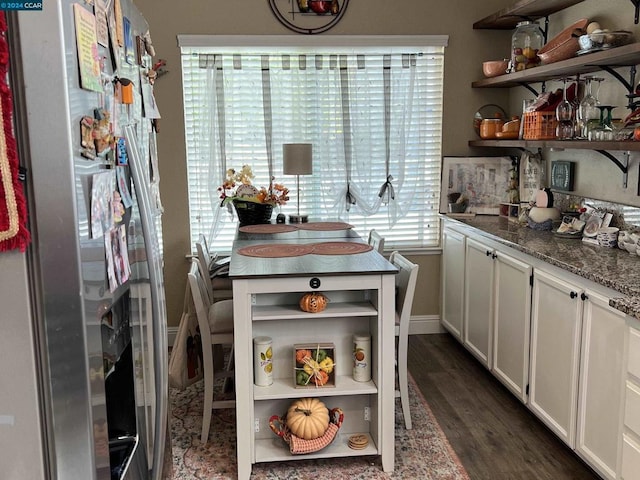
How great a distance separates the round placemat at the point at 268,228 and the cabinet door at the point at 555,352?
1549mm

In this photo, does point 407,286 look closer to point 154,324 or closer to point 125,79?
point 154,324

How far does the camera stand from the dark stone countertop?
2.33m

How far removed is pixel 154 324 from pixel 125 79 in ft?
1.93

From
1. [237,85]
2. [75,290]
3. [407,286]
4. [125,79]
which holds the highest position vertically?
[237,85]

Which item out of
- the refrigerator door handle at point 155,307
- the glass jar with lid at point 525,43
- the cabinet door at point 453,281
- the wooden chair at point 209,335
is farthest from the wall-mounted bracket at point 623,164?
the refrigerator door handle at point 155,307

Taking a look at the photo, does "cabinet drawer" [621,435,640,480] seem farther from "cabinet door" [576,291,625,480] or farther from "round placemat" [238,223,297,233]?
"round placemat" [238,223,297,233]

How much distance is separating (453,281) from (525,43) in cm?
165

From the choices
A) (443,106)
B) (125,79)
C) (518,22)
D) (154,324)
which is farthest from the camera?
(443,106)

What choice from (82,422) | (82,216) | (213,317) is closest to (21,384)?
(82,422)

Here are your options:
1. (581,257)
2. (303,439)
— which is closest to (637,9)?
(581,257)

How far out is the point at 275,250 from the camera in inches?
124

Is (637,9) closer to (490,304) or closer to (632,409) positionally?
(490,304)

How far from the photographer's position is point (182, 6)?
14.0ft

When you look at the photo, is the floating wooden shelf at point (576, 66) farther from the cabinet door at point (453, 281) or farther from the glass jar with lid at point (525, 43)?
the cabinet door at point (453, 281)
